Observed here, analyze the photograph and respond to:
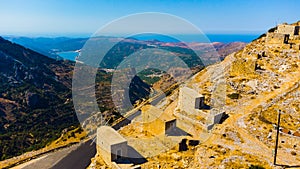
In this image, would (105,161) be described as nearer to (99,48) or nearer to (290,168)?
(290,168)

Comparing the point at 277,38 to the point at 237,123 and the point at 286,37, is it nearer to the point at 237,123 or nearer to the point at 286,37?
the point at 286,37

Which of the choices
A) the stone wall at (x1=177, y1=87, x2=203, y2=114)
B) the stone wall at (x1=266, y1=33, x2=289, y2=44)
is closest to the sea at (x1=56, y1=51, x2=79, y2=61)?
the stone wall at (x1=266, y1=33, x2=289, y2=44)

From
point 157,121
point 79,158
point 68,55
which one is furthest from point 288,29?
point 68,55

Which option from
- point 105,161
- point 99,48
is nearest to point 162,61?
point 99,48

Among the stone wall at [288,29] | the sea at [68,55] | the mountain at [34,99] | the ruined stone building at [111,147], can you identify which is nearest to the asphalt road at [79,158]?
the mountain at [34,99]

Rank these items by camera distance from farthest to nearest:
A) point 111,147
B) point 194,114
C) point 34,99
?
point 34,99, point 194,114, point 111,147

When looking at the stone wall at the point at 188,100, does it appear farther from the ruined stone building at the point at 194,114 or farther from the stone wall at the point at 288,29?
the stone wall at the point at 288,29
